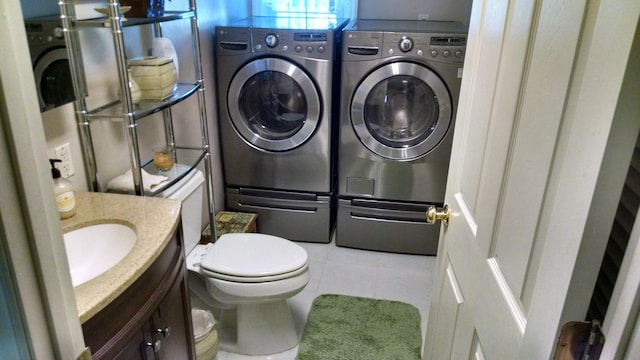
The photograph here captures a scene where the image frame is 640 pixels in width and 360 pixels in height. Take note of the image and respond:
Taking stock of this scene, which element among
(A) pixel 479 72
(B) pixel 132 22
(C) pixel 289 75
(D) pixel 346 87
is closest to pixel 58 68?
(B) pixel 132 22

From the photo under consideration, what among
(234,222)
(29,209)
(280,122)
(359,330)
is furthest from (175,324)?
(280,122)

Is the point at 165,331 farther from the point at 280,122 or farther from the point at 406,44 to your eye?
the point at 406,44

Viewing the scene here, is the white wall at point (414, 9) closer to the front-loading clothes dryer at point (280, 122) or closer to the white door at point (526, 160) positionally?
the front-loading clothes dryer at point (280, 122)

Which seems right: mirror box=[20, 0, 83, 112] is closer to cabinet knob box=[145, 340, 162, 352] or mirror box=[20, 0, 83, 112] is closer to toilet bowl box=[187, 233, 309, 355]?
cabinet knob box=[145, 340, 162, 352]

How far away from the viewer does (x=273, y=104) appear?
8.84 ft

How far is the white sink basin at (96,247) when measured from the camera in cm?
128

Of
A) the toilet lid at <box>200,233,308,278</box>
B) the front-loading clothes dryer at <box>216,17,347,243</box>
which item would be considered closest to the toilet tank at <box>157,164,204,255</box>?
the toilet lid at <box>200,233,308,278</box>

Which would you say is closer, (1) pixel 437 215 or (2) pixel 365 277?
(1) pixel 437 215

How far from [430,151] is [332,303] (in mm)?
1004

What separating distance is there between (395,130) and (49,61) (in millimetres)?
1810

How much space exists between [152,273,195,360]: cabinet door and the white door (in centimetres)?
78

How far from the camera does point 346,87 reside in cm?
257

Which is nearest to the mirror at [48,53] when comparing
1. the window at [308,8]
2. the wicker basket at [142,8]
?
the wicker basket at [142,8]

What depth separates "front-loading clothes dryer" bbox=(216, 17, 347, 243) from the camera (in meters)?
2.51
